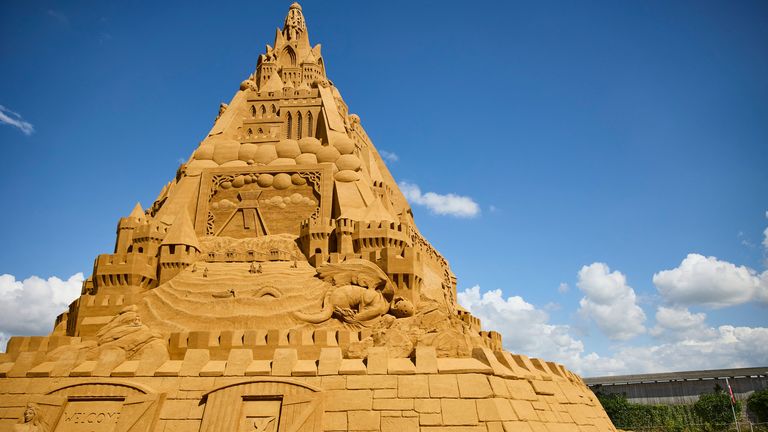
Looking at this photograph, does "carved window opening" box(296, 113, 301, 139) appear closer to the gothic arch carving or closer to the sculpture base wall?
the gothic arch carving

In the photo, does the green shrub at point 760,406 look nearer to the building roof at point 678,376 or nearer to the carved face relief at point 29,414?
the building roof at point 678,376

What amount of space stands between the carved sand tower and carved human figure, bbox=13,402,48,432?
1.2 inches

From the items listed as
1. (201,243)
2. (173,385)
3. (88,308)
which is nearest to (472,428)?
(173,385)

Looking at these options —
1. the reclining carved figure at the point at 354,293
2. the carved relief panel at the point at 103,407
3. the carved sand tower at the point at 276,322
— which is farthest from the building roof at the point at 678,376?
the carved relief panel at the point at 103,407

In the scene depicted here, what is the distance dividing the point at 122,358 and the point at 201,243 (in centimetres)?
A: 1450

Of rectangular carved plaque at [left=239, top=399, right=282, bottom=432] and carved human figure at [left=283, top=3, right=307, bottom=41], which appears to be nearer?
rectangular carved plaque at [left=239, top=399, right=282, bottom=432]

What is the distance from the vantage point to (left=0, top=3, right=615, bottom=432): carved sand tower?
10.4 meters

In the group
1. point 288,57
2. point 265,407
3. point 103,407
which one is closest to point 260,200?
point 103,407

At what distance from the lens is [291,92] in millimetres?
37062

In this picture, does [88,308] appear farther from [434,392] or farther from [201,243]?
[434,392]

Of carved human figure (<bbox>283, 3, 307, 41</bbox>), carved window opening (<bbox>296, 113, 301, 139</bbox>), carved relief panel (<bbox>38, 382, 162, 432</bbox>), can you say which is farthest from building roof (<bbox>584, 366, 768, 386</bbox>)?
carved relief panel (<bbox>38, 382, 162, 432</bbox>)

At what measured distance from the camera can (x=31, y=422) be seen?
10.2 m

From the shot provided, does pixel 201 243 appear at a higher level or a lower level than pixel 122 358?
higher

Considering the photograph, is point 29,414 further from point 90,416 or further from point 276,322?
point 276,322
